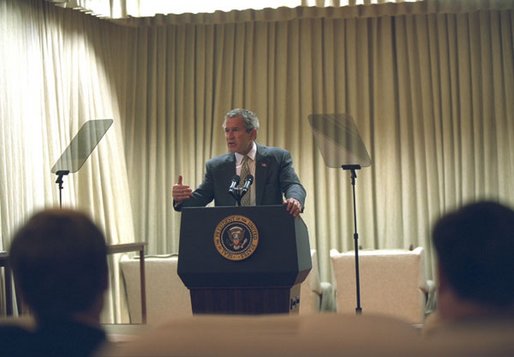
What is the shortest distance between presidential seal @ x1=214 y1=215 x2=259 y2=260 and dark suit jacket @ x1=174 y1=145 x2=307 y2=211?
574mm

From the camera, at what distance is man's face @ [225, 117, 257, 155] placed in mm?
4465

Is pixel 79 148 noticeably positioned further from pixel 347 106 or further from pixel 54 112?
pixel 347 106

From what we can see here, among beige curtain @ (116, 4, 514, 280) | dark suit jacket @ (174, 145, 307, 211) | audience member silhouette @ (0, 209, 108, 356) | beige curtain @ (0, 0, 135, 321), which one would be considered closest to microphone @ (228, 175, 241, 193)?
dark suit jacket @ (174, 145, 307, 211)

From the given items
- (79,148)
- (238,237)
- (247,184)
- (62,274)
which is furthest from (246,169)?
(62,274)

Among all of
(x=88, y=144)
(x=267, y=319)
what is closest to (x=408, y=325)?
(x=267, y=319)

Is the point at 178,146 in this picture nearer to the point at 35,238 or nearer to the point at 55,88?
the point at 55,88

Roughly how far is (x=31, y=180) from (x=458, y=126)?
346 cm

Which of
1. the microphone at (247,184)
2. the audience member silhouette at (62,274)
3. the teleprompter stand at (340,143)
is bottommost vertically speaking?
the audience member silhouette at (62,274)

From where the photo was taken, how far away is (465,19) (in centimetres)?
694

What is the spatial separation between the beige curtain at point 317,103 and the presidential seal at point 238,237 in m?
2.81

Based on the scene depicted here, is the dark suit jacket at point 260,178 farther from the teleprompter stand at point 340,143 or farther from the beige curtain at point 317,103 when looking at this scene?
the beige curtain at point 317,103

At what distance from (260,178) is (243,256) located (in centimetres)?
71

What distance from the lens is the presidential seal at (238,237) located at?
151 inches

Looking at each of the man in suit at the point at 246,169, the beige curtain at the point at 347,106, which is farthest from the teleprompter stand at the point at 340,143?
the beige curtain at the point at 347,106
